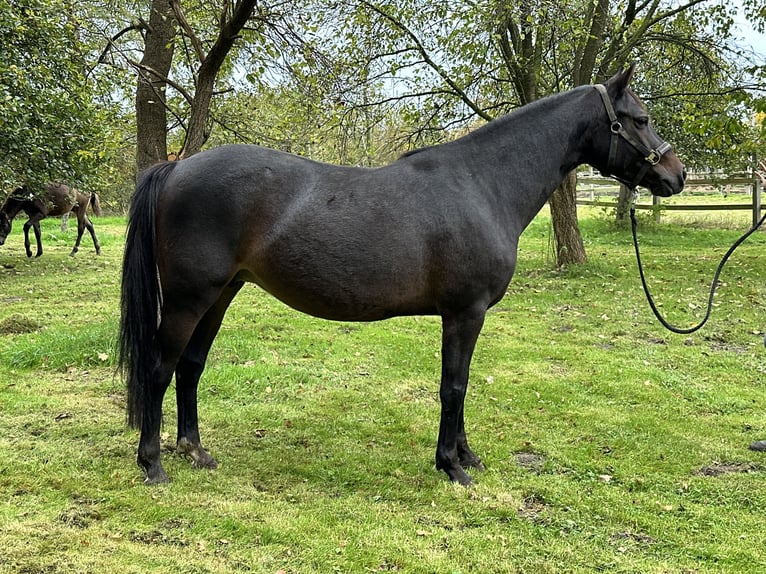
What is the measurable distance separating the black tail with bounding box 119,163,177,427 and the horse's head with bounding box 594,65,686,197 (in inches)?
110

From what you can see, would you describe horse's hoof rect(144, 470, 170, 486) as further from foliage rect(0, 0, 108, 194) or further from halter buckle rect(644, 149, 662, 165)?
foliage rect(0, 0, 108, 194)

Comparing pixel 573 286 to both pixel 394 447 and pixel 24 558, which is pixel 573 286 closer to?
pixel 394 447

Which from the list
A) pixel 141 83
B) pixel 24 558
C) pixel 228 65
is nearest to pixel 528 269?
pixel 228 65

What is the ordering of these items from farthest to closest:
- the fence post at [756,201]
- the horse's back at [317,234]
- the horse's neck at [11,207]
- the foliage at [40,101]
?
the fence post at [756,201]
the horse's neck at [11,207]
the foliage at [40,101]
the horse's back at [317,234]

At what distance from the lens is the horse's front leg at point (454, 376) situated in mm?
3508

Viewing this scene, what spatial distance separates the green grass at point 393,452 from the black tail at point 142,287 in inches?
26.3

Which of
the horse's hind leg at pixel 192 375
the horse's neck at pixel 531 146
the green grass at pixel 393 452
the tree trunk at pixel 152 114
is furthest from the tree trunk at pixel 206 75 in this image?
the horse's neck at pixel 531 146

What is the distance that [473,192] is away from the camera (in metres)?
3.57

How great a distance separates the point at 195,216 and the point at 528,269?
901 centimetres

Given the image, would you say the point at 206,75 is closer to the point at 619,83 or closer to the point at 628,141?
→ the point at 619,83

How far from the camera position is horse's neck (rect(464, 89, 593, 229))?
3688 millimetres

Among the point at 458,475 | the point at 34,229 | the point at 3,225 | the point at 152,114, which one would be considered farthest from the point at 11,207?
the point at 458,475

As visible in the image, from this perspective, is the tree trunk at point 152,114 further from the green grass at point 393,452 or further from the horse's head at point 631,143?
the horse's head at point 631,143

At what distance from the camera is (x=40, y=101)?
9.02 m
